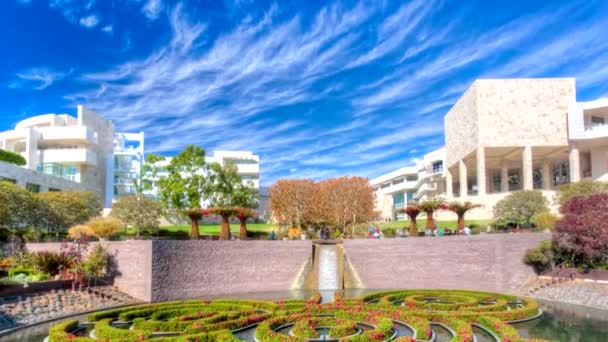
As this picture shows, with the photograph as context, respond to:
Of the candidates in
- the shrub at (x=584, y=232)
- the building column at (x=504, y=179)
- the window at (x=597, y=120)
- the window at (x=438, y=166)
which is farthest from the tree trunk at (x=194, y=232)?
the window at (x=438, y=166)

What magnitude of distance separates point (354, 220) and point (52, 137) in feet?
149

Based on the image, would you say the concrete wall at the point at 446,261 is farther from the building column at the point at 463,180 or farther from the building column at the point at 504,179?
the building column at the point at 504,179

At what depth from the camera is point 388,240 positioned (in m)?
35.0

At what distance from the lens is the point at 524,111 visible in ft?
185

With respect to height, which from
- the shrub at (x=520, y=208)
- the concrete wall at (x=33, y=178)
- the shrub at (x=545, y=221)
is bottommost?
the shrub at (x=545, y=221)

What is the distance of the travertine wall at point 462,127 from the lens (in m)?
59.2

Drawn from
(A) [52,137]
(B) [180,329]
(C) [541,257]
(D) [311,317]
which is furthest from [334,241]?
(A) [52,137]

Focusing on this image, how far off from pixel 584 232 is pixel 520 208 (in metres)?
19.5

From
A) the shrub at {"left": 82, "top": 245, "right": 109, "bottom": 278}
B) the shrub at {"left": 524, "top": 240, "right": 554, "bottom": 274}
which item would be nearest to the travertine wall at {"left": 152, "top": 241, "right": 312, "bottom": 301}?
the shrub at {"left": 82, "top": 245, "right": 109, "bottom": 278}

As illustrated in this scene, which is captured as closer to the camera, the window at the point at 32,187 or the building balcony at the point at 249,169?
the window at the point at 32,187

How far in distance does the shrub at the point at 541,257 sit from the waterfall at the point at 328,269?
13.2m

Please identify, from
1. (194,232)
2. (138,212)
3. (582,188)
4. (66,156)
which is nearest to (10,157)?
(66,156)

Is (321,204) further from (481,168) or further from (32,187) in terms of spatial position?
(32,187)

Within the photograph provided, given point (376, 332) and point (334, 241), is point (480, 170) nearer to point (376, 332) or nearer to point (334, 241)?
point (334, 241)
